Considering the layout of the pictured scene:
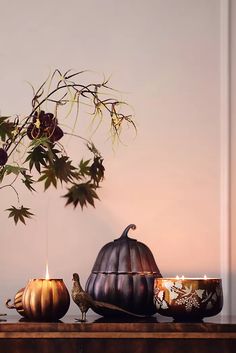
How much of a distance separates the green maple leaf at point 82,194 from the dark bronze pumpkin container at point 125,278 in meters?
0.18

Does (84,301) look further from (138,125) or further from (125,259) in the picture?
(138,125)

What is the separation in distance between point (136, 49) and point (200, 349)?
0.63 meters

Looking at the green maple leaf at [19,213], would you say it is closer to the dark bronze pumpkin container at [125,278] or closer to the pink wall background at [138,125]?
the pink wall background at [138,125]

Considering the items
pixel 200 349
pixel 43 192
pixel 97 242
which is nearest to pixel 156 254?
pixel 97 242

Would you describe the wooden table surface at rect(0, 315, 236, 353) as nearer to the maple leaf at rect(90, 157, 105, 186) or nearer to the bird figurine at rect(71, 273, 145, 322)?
the bird figurine at rect(71, 273, 145, 322)

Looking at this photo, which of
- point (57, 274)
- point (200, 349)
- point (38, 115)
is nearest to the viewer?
point (200, 349)

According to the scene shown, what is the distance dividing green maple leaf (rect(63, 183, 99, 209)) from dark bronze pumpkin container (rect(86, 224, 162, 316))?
0.18m

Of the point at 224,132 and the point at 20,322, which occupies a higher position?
the point at 224,132

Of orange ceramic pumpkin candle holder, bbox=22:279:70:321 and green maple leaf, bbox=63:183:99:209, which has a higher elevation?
green maple leaf, bbox=63:183:99:209

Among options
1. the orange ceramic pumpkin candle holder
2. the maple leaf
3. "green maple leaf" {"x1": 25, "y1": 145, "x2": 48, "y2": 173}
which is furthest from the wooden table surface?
the maple leaf

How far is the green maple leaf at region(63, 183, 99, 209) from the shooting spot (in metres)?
1.40

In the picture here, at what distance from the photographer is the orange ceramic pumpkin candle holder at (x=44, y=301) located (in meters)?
1.13

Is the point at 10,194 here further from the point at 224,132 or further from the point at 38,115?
the point at 224,132

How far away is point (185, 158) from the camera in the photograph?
4.66 ft
